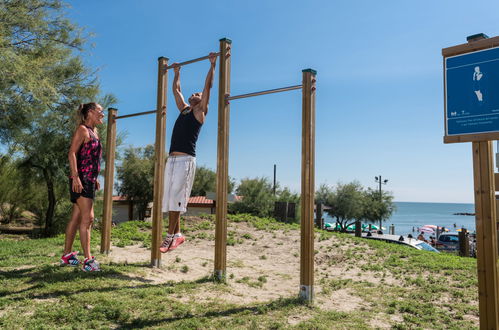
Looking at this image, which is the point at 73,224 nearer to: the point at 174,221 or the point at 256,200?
the point at 174,221

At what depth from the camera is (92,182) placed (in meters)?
5.30

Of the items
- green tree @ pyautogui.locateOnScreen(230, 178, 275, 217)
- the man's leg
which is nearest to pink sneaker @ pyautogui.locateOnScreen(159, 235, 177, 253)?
the man's leg

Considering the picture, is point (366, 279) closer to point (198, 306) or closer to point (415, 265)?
point (415, 265)

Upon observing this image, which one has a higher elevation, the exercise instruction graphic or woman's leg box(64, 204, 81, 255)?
the exercise instruction graphic

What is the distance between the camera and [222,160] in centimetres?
554

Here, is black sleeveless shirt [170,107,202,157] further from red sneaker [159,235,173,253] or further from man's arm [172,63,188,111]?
red sneaker [159,235,173,253]

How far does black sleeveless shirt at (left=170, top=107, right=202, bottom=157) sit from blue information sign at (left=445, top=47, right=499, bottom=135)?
10.6 ft

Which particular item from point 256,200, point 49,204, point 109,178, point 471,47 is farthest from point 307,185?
point 256,200

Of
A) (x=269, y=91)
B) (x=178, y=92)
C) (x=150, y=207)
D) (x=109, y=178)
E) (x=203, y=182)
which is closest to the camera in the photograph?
(x=269, y=91)

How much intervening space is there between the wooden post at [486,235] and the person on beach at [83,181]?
4.27m

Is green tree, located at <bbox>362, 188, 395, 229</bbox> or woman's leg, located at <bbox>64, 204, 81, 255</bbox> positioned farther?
green tree, located at <bbox>362, 188, 395, 229</bbox>

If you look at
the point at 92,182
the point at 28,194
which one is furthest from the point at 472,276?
the point at 28,194

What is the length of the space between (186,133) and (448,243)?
991 inches

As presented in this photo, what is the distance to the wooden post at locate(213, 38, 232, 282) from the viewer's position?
548 centimetres
